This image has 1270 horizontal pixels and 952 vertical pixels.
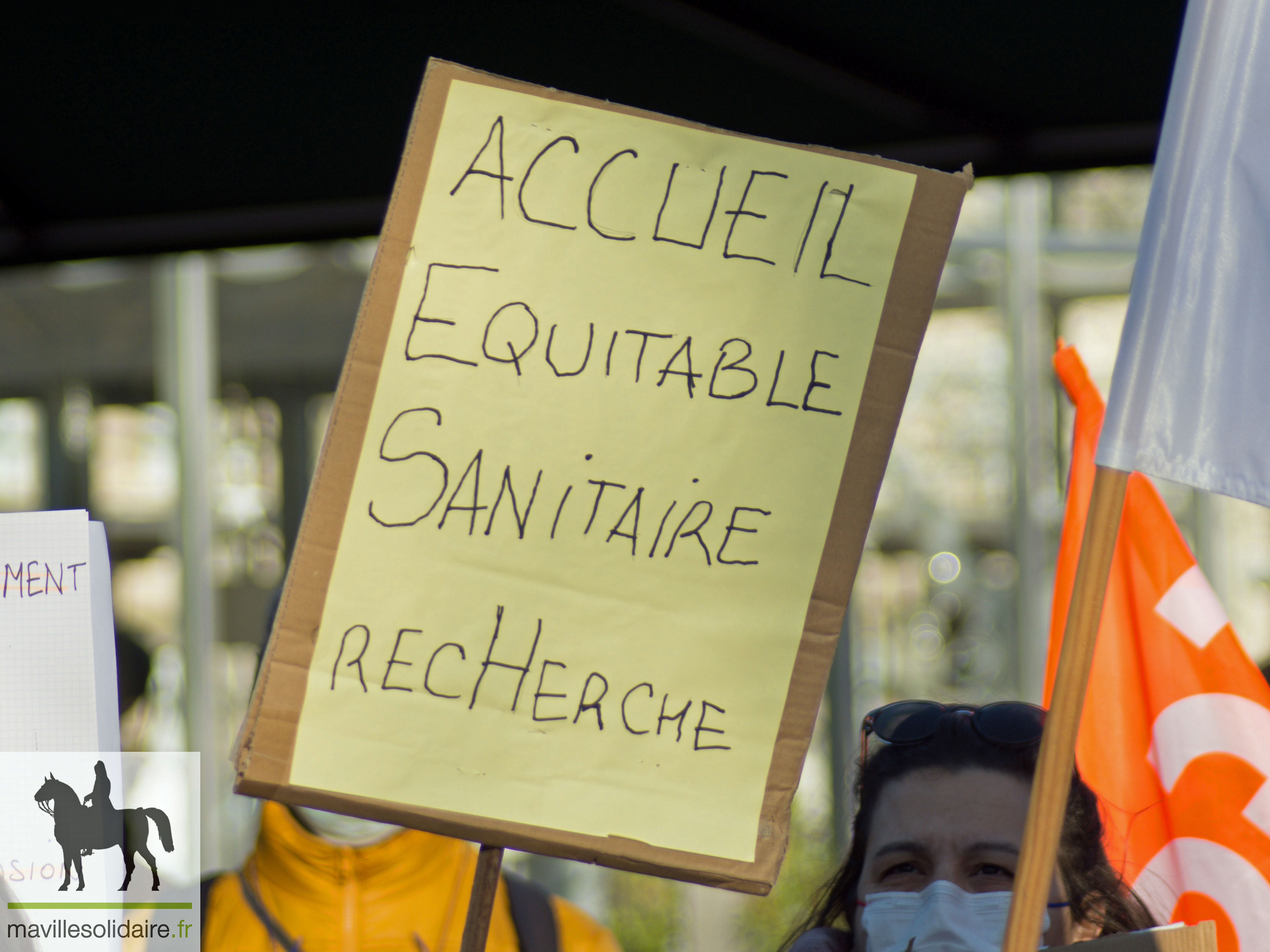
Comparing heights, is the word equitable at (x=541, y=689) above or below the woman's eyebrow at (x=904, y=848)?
above

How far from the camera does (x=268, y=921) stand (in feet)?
6.43

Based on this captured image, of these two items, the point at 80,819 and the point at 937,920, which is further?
the point at 937,920

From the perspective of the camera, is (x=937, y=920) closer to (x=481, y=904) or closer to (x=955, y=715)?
(x=955, y=715)

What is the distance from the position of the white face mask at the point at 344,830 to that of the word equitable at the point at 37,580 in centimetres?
83

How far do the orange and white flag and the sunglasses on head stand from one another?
181 millimetres

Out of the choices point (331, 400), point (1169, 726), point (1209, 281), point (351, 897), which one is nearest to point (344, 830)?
point (351, 897)

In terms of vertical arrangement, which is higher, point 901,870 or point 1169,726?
point 1169,726

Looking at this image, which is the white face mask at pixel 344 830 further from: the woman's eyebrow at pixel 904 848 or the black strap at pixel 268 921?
the woman's eyebrow at pixel 904 848

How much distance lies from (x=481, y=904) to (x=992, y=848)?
0.60 meters

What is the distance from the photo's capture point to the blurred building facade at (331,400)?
17.2 feet

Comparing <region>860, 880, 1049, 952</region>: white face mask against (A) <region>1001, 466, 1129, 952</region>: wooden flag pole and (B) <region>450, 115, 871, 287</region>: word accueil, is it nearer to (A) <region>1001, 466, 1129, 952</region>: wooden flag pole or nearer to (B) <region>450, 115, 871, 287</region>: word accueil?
(A) <region>1001, 466, 1129, 952</region>: wooden flag pole

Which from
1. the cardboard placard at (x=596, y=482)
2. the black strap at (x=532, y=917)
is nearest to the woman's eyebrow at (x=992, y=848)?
the cardboard placard at (x=596, y=482)

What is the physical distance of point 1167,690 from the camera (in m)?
1.89

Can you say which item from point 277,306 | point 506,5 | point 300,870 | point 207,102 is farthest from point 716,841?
point 277,306
